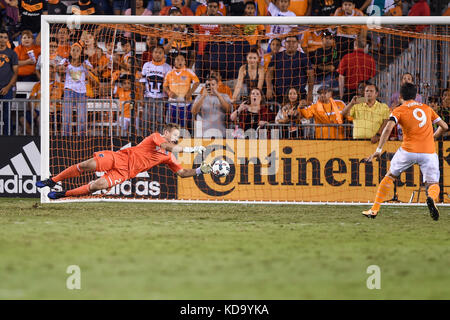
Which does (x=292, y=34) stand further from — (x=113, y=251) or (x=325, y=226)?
(x=113, y=251)

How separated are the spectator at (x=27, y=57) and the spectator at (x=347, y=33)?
660 centimetres

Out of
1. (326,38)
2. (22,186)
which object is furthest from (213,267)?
(326,38)

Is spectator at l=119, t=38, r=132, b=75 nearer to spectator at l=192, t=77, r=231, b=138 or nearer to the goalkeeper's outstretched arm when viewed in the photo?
spectator at l=192, t=77, r=231, b=138

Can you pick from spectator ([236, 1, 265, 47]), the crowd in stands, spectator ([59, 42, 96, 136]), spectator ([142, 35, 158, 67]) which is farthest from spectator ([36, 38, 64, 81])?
spectator ([236, 1, 265, 47])

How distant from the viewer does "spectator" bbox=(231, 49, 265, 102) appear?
14539mm

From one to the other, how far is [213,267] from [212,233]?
2404 mm

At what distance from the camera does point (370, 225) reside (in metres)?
10.0

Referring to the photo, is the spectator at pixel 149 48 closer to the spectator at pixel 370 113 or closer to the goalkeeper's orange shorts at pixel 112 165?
the goalkeeper's orange shorts at pixel 112 165

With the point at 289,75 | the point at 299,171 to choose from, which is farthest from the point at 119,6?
the point at 299,171

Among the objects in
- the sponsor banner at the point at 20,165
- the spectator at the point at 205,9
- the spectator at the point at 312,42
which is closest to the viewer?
the sponsor banner at the point at 20,165

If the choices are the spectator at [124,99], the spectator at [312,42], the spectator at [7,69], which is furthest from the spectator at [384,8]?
the spectator at [7,69]

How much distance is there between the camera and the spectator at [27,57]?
1614 cm

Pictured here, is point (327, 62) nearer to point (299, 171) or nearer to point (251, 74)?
point (251, 74)

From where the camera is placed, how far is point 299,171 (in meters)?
13.7
